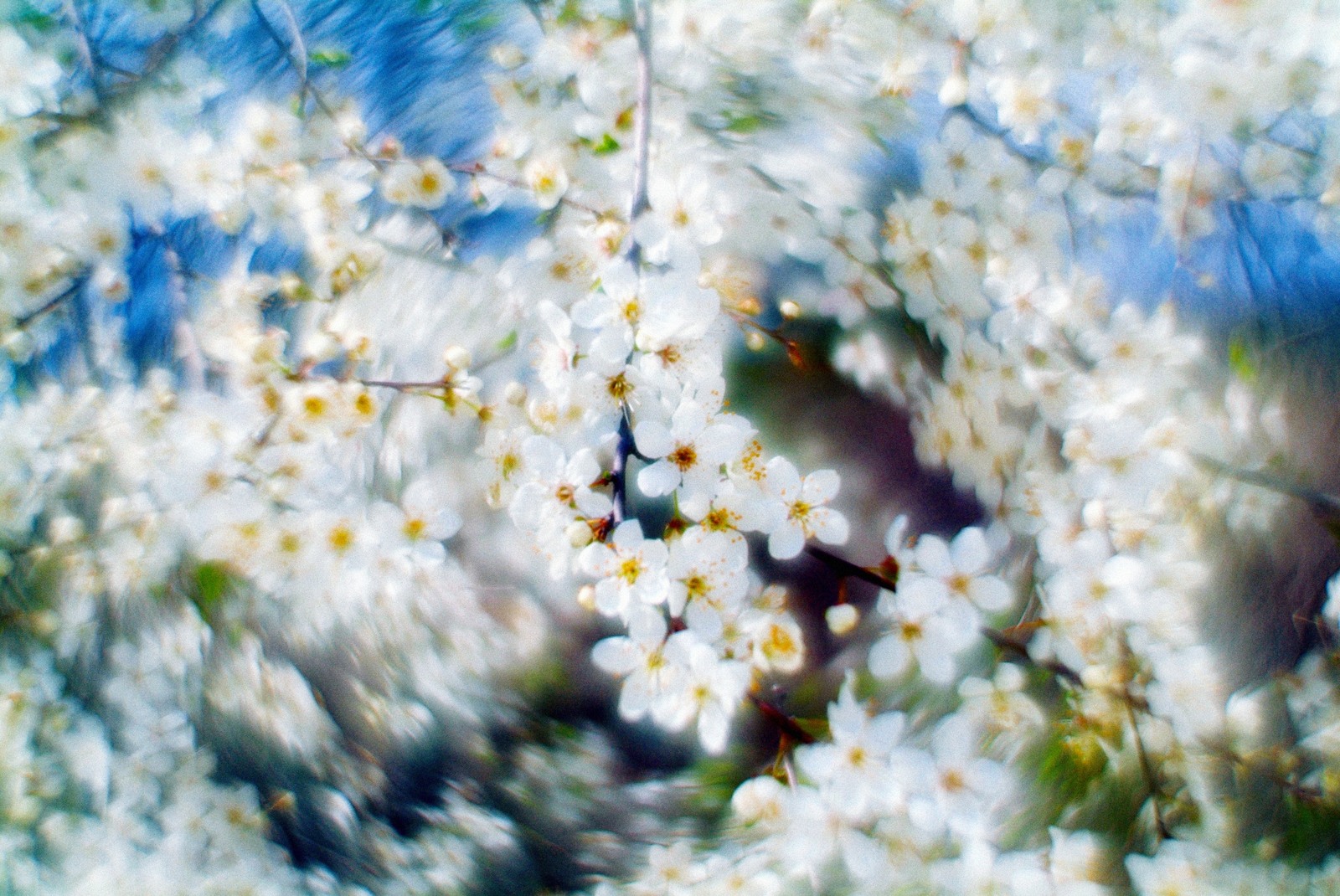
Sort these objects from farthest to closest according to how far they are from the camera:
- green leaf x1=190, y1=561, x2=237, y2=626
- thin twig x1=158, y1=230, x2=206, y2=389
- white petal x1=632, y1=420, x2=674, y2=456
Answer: green leaf x1=190, y1=561, x2=237, y2=626, thin twig x1=158, y1=230, x2=206, y2=389, white petal x1=632, y1=420, x2=674, y2=456

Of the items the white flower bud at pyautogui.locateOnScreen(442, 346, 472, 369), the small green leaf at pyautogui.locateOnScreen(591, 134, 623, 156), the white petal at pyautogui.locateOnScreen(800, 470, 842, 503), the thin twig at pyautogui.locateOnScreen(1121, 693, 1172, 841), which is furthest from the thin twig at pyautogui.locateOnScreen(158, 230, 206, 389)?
the thin twig at pyautogui.locateOnScreen(1121, 693, 1172, 841)

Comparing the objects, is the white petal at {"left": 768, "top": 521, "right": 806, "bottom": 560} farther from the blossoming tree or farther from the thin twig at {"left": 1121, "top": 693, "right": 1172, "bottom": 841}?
the thin twig at {"left": 1121, "top": 693, "right": 1172, "bottom": 841}

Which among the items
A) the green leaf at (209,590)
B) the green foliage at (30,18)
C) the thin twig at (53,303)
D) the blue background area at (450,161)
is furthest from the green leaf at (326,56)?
the green leaf at (209,590)

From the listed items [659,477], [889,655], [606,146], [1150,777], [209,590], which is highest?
[606,146]

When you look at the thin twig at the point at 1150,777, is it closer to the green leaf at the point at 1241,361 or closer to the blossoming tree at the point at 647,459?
the blossoming tree at the point at 647,459

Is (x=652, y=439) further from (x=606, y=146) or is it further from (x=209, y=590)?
(x=209, y=590)

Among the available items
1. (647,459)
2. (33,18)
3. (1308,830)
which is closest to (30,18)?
(33,18)

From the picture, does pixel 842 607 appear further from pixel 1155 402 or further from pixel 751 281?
pixel 751 281

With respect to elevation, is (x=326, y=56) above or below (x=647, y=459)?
above
